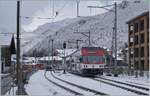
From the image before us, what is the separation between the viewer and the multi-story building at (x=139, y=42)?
97688 mm

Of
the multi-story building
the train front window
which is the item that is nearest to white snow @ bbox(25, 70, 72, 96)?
the train front window

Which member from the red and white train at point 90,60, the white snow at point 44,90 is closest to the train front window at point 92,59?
the red and white train at point 90,60

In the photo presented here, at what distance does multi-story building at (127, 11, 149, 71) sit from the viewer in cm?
9769

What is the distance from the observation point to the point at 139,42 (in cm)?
10444

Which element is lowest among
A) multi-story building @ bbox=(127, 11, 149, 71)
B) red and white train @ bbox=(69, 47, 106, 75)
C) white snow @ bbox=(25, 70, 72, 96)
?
white snow @ bbox=(25, 70, 72, 96)

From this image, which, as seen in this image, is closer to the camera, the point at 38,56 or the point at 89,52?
the point at 89,52

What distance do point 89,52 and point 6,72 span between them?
32.6 feet

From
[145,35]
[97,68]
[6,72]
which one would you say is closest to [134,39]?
[145,35]

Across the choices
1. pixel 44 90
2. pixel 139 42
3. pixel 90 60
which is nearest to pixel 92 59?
pixel 90 60

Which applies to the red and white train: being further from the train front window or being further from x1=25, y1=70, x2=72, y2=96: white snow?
x1=25, y1=70, x2=72, y2=96: white snow

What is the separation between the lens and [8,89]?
1148 inches

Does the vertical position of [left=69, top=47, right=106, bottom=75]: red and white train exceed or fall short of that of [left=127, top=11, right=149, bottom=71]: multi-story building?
it falls short

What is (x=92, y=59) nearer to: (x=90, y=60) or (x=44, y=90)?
(x=90, y=60)

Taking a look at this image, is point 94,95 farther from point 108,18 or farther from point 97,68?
point 108,18
